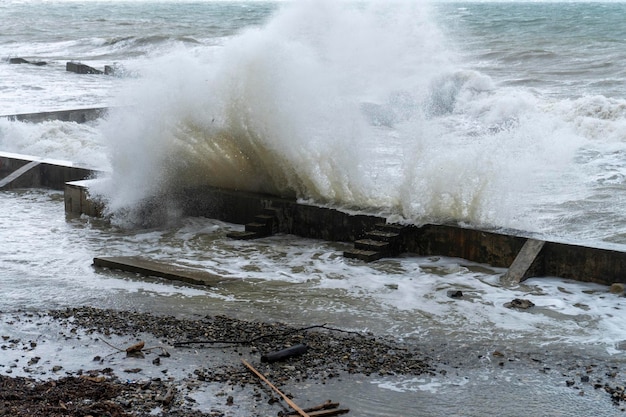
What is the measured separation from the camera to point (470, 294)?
754 cm

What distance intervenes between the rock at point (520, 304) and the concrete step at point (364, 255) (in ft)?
5.99

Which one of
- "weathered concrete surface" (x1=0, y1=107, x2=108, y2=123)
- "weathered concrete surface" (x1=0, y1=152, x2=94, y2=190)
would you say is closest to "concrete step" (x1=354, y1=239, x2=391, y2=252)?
"weathered concrete surface" (x1=0, y1=152, x2=94, y2=190)

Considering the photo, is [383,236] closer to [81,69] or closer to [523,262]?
[523,262]

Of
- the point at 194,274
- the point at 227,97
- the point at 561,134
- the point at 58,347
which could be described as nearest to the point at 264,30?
the point at 227,97

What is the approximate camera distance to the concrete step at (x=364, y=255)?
8688 mm

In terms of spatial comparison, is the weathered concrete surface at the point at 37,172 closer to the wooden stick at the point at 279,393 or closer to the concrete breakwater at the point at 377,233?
the concrete breakwater at the point at 377,233

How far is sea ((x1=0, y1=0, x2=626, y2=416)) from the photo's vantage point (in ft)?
21.2

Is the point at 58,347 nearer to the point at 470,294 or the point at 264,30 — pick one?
the point at 470,294

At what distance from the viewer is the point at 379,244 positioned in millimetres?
8867

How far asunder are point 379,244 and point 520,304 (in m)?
2.05

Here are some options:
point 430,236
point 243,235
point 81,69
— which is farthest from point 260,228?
point 81,69

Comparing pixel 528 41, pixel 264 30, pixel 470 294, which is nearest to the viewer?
pixel 470 294

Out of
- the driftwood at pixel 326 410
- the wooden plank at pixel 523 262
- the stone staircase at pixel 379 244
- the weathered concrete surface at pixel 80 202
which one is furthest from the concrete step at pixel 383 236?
the driftwood at pixel 326 410

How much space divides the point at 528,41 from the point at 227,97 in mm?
31576
